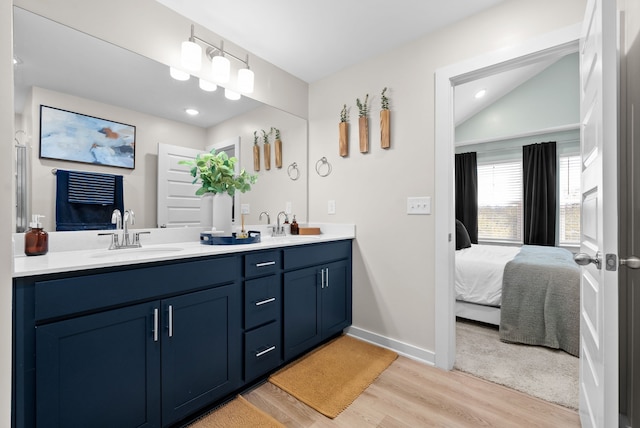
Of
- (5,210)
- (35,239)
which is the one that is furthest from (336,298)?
(5,210)

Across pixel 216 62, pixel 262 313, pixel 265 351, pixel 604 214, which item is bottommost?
pixel 265 351

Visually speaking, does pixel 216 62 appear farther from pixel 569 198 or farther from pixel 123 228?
pixel 569 198

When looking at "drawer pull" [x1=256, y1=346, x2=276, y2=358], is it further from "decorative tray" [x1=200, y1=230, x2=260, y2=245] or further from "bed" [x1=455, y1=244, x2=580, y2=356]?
"bed" [x1=455, y1=244, x2=580, y2=356]

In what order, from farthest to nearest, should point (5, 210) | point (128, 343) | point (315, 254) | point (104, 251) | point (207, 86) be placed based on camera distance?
point (315, 254), point (207, 86), point (104, 251), point (128, 343), point (5, 210)

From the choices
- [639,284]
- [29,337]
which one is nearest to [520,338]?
[639,284]

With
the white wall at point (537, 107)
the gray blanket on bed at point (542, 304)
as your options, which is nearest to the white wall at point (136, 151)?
the gray blanket on bed at point (542, 304)

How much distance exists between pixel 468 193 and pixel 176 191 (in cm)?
457

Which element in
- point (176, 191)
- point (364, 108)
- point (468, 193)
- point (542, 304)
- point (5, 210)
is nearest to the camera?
Answer: point (5, 210)

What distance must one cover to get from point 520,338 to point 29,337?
2.98 metres

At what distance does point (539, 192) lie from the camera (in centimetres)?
423

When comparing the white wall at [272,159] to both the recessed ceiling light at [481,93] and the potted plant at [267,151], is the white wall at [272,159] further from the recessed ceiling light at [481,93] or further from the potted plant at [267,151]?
the recessed ceiling light at [481,93]

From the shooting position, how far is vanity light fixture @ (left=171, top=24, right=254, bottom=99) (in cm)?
Result: 184

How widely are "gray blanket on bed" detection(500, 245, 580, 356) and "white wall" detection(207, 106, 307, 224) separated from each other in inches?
75.2

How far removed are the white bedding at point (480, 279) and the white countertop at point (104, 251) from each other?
125 cm
